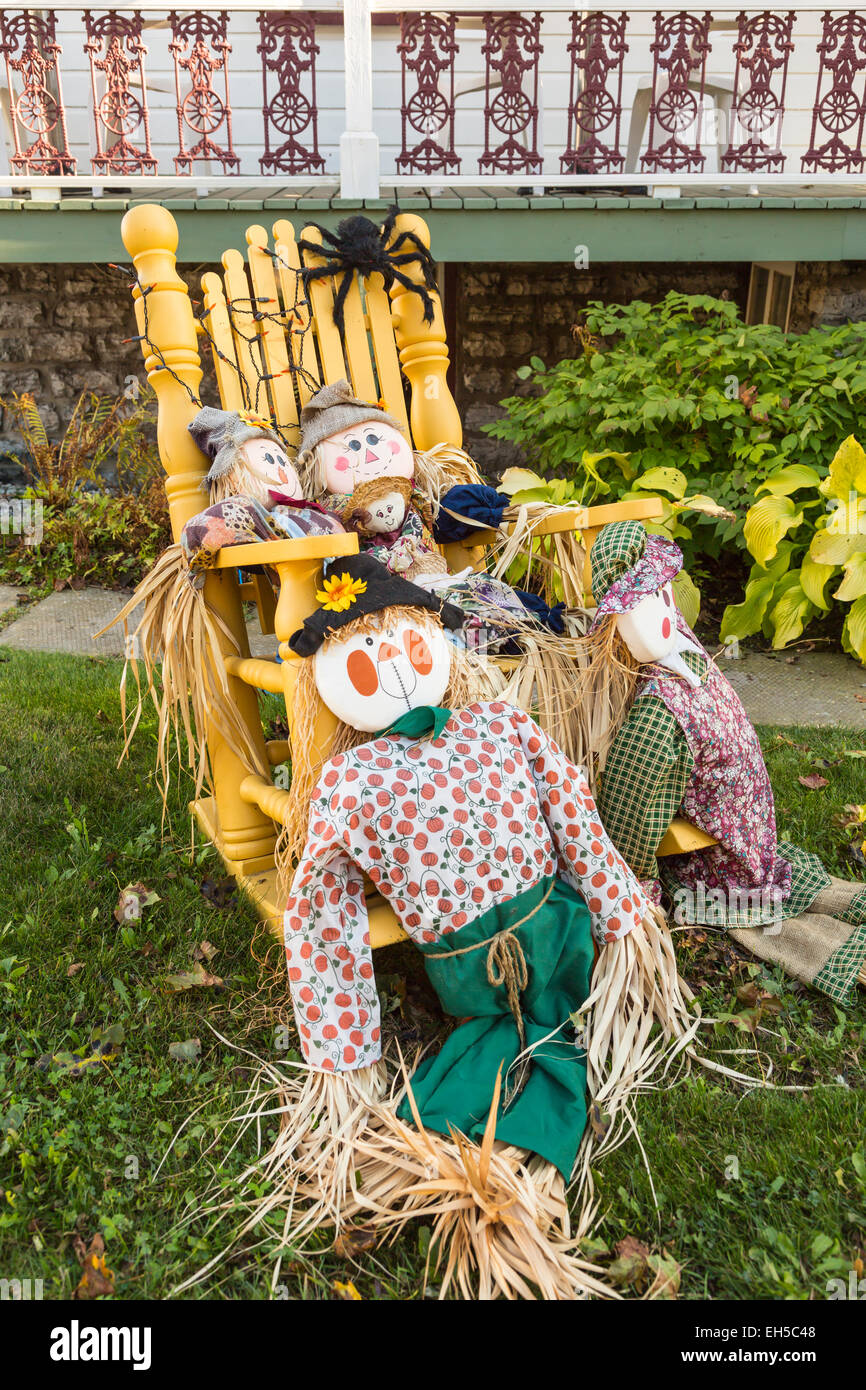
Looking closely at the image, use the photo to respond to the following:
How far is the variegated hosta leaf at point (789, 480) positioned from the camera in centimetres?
415

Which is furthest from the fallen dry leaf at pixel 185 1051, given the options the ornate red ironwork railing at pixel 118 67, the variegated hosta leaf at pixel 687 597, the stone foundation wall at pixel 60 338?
the stone foundation wall at pixel 60 338

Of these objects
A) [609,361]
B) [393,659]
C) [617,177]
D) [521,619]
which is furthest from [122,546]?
[393,659]

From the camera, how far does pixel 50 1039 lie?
2.10m

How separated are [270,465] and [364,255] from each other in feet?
2.31

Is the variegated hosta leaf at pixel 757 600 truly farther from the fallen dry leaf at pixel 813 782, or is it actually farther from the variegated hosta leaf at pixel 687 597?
the fallen dry leaf at pixel 813 782

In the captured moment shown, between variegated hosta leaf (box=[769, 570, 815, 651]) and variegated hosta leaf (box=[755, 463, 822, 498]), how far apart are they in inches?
13.5

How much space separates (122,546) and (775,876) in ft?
13.3

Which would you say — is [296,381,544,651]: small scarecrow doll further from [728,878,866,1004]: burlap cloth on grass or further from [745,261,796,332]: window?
[745,261,796,332]: window

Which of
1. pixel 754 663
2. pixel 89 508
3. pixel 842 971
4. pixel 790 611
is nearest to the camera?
pixel 842 971

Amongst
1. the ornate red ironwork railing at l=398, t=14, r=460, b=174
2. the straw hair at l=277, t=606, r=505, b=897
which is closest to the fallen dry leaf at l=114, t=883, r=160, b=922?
the straw hair at l=277, t=606, r=505, b=897

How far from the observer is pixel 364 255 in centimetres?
260

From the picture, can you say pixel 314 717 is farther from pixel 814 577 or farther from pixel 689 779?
pixel 814 577

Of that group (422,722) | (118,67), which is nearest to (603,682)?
(422,722)

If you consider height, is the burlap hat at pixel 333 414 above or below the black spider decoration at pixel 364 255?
below
